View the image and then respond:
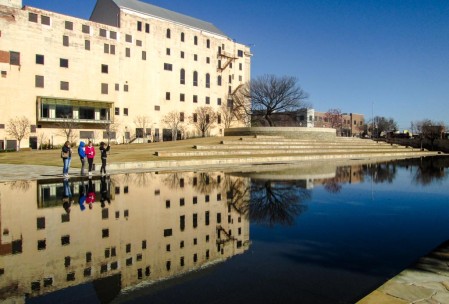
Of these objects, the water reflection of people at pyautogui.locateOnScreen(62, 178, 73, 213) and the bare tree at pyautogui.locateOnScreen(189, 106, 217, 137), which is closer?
the water reflection of people at pyautogui.locateOnScreen(62, 178, 73, 213)

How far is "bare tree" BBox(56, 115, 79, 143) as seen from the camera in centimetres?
4958

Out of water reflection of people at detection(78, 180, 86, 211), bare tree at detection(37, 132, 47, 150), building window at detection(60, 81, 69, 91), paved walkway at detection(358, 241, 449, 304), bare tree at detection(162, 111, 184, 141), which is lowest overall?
water reflection of people at detection(78, 180, 86, 211)

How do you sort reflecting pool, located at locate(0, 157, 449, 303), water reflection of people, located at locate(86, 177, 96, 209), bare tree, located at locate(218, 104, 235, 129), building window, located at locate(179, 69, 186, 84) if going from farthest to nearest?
bare tree, located at locate(218, 104, 235, 129) → building window, located at locate(179, 69, 186, 84) → water reflection of people, located at locate(86, 177, 96, 209) → reflecting pool, located at locate(0, 157, 449, 303)

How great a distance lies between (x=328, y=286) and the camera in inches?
191

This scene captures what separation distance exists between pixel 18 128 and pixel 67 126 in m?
6.14

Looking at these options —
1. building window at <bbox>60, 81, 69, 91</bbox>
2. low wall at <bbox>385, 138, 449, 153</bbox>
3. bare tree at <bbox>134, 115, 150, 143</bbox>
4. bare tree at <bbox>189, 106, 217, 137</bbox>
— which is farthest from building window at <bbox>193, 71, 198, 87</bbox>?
low wall at <bbox>385, 138, 449, 153</bbox>

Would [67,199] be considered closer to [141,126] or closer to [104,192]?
[104,192]

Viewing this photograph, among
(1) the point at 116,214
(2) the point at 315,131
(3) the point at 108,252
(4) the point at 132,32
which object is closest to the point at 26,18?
(4) the point at 132,32

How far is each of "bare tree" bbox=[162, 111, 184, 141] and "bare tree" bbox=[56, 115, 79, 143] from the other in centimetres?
1546

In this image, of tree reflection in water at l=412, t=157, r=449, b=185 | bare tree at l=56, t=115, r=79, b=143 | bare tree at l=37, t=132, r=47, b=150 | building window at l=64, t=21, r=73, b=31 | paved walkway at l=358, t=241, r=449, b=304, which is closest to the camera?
paved walkway at l=358, t=241, r=449, b=304

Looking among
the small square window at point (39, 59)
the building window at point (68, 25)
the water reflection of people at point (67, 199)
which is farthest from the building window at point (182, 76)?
the water reflection of people at point (67, 199)

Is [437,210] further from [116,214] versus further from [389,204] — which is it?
[116,214]

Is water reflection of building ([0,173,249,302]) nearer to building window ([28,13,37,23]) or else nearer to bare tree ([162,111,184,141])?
building window ([28,13,37,23])

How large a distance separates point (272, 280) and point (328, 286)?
2.58 ft
